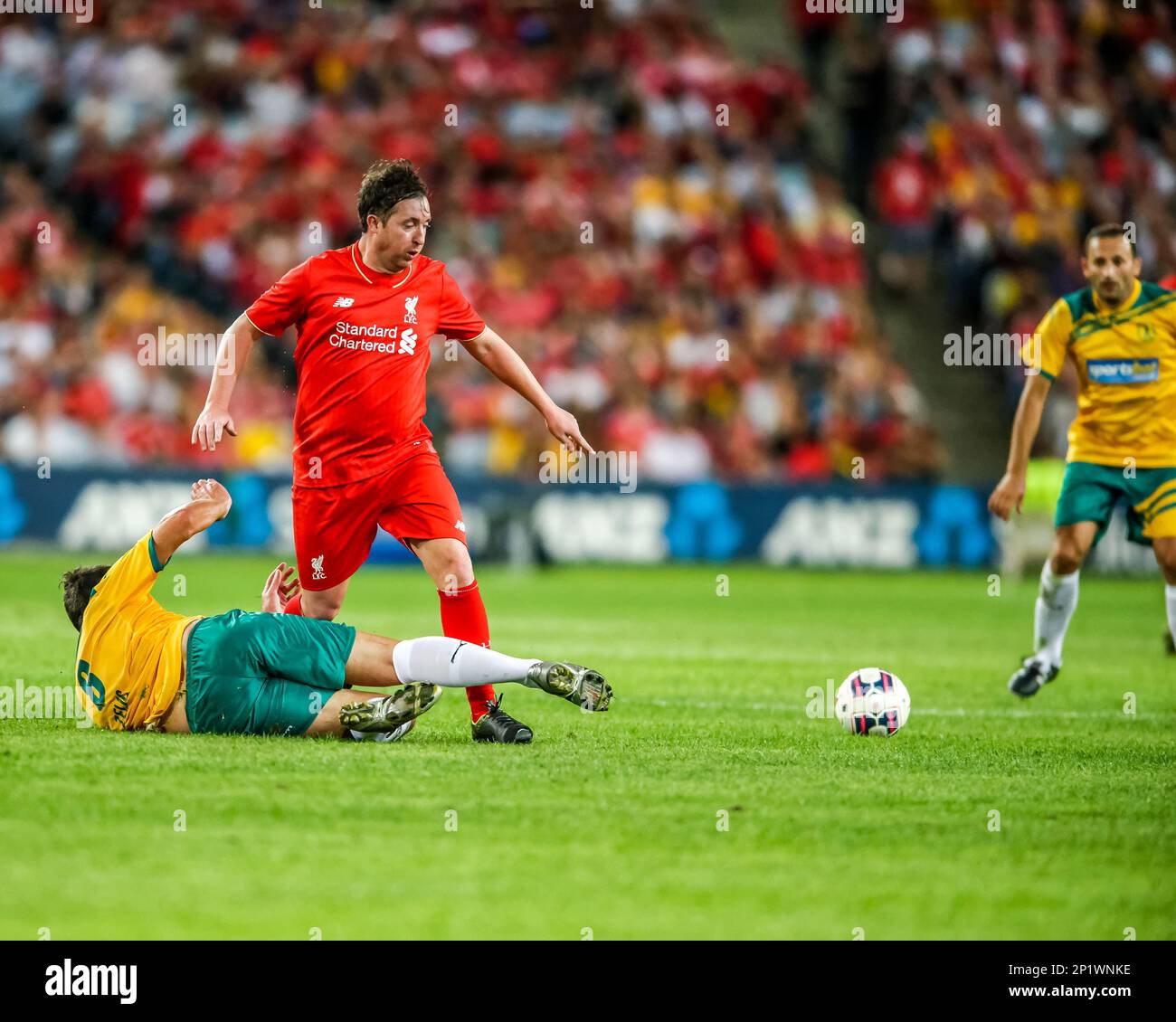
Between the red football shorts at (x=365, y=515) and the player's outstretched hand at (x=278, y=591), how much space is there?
0.12m

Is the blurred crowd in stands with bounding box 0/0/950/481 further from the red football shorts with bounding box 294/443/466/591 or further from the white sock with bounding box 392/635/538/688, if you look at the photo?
the white sock with bounding box 392/635/538/688

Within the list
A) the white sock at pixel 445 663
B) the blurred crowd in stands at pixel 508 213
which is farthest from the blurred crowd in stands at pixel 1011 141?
the white sock at pixel 445 663

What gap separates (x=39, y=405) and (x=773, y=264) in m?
9.77

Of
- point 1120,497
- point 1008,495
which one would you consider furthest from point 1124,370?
point 1008,495

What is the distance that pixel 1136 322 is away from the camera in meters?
10.3

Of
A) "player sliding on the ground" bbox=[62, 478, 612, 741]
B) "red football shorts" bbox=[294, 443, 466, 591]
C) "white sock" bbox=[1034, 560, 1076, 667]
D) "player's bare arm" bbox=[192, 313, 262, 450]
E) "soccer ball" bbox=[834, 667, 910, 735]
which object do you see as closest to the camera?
"player sliding on the ground" bbox=[62, 478, 612, 741]

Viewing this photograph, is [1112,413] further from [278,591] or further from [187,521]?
[187,521]

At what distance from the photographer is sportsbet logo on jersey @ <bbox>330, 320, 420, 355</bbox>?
8.02m

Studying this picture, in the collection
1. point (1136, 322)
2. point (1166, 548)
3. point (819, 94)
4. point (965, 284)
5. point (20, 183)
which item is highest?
point (819, 94)

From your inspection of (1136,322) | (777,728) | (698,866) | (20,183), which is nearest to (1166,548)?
(1136,322)

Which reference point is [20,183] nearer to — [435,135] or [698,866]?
[435,135]

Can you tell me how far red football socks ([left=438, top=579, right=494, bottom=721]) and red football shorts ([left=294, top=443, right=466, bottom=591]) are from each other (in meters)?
0.26

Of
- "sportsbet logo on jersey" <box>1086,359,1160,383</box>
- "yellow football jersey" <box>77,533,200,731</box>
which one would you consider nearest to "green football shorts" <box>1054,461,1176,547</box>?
"sportsbet logo on jersey" <box>1086,359,1160,383</box>

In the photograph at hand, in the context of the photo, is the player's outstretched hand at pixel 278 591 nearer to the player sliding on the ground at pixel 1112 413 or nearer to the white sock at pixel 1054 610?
the player sliding on the ground at pixel 1112 413
